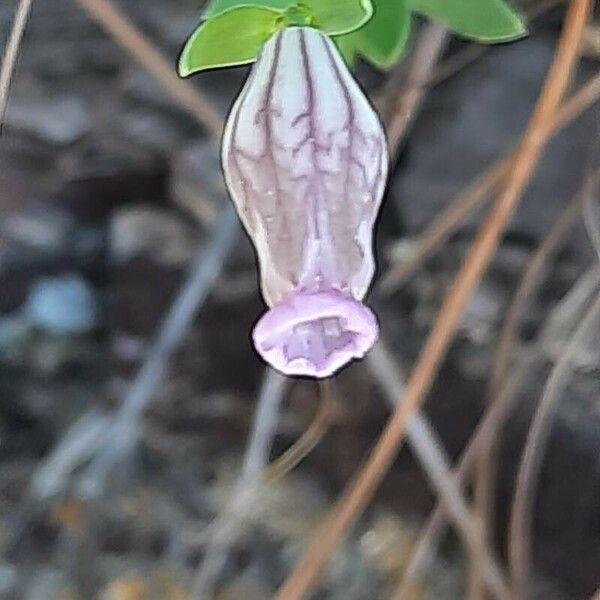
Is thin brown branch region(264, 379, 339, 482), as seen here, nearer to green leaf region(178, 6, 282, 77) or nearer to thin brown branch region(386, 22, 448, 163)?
thin brown branch region(386, 22, 448, 163)

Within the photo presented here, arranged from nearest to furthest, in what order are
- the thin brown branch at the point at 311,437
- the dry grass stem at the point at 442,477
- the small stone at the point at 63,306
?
the dry grass stem at the point at 442,477 < the thin brown branch at the point at 311,437 < the small stone at the point at 63,306

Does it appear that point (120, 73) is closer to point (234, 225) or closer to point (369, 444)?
point (234, 225)

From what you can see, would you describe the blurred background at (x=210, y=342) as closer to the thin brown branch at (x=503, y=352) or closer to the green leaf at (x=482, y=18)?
the thin brown branch at (x=503, y=352)

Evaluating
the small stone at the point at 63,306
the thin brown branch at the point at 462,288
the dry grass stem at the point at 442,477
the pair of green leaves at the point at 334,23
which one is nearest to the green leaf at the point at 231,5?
the pair of green leaves at the point at 334,23

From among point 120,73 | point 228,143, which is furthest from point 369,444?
point 228,143

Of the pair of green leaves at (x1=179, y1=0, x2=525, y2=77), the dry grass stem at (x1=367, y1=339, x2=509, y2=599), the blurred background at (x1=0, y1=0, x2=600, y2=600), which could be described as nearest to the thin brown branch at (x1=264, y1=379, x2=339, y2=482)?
the blurred background at (x1=0, y1=0, x2=600, y2=600)

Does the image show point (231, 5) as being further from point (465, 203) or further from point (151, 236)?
point (151, 236)

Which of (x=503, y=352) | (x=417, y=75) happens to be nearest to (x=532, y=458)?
(x=503, y=352)

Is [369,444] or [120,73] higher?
[120,73]
